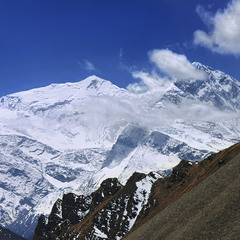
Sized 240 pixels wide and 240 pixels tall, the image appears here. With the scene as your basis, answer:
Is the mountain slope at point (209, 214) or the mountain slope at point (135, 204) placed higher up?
the mountain slope at point (135, 204)

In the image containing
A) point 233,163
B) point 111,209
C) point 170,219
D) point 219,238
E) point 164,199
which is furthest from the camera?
point 111,209

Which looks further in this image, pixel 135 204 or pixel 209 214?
pixel 135 204

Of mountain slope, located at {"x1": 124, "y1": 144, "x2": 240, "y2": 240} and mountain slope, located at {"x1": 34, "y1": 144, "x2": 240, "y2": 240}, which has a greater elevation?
mountain slope, located at {"x1": 34, "y1": 144, "x2": 240, "y2": 240}

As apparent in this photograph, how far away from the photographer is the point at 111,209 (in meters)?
175

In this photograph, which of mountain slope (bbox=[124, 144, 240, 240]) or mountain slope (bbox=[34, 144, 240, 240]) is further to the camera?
mountain slope (bbox=[34, 144, 240, 240])

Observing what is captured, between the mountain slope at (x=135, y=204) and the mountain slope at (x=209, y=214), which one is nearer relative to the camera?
the mountain slope at (x=209, y=214)

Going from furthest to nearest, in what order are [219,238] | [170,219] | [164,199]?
[164,199] < [170,219] < [219,238]

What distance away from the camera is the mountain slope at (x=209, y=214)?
65125 mm

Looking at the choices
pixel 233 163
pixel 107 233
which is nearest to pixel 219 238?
pixel 233 163

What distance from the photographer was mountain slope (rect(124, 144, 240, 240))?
65125 millimetres

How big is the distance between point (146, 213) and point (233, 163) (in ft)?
229

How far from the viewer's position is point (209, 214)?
72812 millimetres

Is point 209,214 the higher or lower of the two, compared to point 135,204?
lower

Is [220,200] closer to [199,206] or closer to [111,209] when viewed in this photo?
[199,206]
